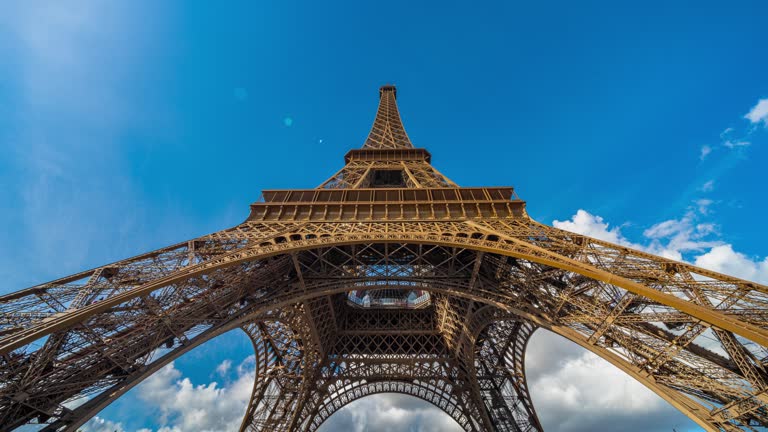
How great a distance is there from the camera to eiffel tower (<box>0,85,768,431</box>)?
21.7 feet

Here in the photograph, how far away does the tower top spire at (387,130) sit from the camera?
94.4ft

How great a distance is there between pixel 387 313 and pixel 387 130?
61.4 feet

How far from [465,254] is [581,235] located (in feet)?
16.6

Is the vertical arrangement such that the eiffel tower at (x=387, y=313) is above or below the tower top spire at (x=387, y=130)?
below

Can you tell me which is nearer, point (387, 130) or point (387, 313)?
point (387, 313)

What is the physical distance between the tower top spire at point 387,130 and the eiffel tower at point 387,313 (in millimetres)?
7001

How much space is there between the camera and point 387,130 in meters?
31.3

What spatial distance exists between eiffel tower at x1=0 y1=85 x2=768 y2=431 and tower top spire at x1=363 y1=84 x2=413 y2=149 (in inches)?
276

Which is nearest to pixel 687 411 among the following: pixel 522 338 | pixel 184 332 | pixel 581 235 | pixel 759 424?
pixel 759 424

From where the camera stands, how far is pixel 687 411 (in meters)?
6.81

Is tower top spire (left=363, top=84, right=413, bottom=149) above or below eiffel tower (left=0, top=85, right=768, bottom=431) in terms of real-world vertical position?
above

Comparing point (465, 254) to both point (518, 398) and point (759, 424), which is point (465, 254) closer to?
point (759, 424)

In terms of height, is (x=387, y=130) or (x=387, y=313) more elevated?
(x=387, y=130)

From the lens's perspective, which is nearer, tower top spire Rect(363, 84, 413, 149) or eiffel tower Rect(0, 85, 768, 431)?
eiffel tower Rect(0, 85, 768, 431)
